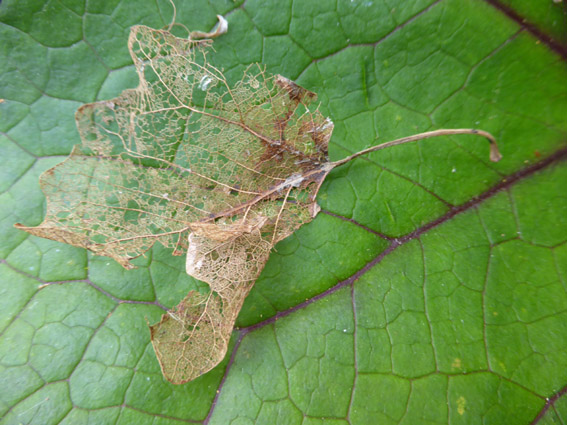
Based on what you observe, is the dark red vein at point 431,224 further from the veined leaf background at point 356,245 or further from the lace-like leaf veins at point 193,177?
the lace-like leaf veins at point 193,177

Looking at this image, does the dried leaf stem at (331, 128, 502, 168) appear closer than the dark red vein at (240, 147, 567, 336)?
Yes

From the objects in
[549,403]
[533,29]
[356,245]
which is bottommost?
[549,403]

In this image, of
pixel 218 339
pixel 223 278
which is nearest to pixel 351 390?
pixel 218 339

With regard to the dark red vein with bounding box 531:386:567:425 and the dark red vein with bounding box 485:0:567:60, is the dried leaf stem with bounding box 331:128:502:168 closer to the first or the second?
the dark red vein with bounding box 485:0:567:60

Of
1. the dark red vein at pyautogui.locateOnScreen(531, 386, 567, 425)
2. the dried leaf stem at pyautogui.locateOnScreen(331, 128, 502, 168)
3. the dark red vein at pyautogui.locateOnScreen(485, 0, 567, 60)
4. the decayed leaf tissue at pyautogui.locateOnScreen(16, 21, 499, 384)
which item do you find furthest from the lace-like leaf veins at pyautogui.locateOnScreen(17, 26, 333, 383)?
the dark red vein at pyautogui.locateOnScreen(531, 386, 567, 425)

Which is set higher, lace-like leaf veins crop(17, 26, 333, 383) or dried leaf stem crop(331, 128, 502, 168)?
dried leaf stem crop(331, 128, 502, 168)

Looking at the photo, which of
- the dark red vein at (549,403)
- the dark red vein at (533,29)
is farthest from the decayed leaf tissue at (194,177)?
the dark red vein at (549,403)

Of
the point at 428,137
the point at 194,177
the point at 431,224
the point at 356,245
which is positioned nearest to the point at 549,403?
the point at 431,224

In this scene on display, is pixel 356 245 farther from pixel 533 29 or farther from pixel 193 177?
A: pixel 533 29

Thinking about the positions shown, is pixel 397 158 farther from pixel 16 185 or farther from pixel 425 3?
pixel 16 185
